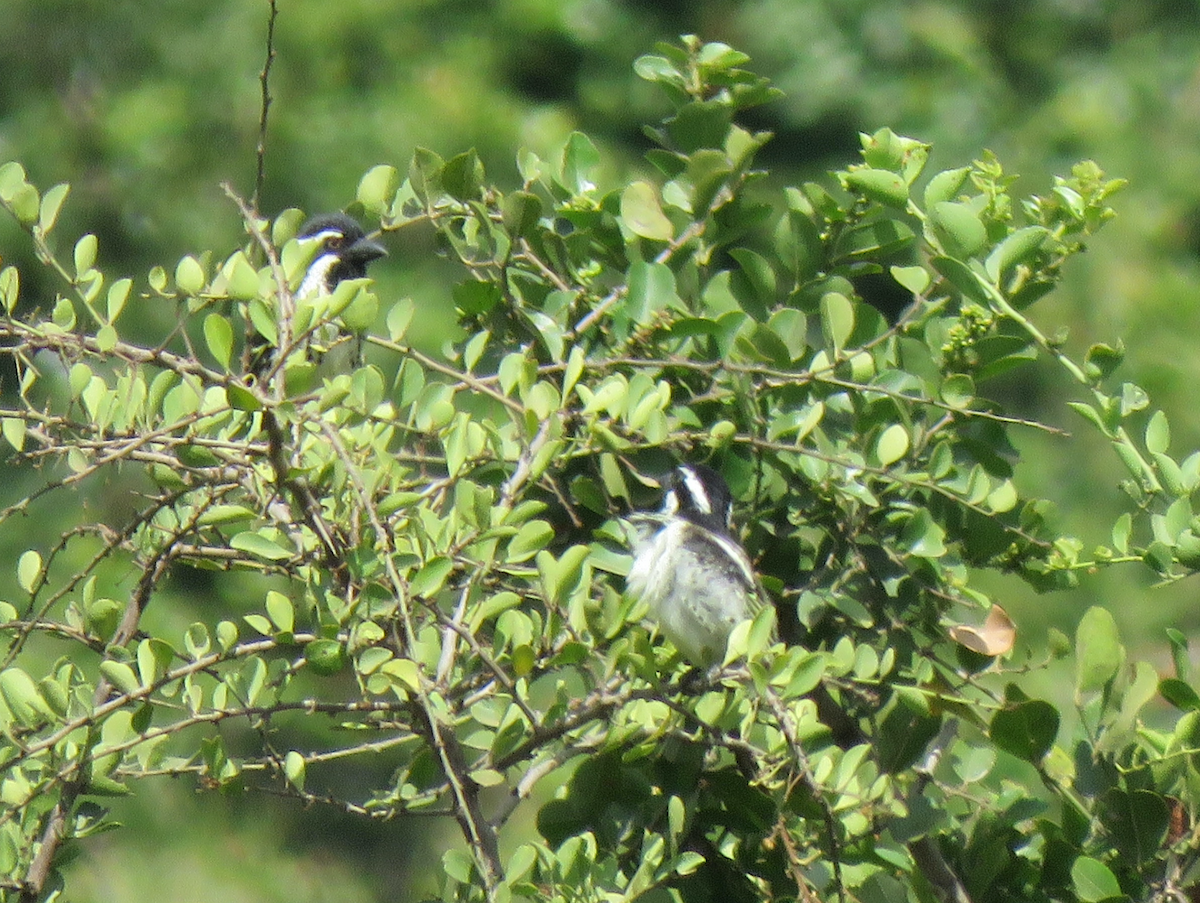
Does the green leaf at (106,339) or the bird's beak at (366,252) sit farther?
the bird's beak at (366,252)

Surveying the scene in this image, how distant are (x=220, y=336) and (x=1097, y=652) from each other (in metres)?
1.06

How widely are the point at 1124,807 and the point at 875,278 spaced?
754cm

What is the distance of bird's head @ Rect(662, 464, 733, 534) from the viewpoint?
2203mm

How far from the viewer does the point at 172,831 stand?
6.39 metres

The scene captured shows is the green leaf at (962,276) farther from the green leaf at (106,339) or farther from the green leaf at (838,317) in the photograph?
the green leaf at (106,339)

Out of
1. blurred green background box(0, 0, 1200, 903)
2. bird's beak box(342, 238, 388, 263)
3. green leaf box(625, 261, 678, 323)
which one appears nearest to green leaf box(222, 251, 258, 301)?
green leaf box(625, 261, 678, 323)

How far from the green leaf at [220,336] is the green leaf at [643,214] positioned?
65 cm

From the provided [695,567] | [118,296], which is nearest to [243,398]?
[118,296]

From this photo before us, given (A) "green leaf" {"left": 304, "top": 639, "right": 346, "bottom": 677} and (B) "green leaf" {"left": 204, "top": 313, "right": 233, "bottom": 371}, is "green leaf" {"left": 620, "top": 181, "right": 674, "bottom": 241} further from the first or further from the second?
(A) "green leaf" {"left": 304, "top": 639, "right": 346, "bottom": 677}

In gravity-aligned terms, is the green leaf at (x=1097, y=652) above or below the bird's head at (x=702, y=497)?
above

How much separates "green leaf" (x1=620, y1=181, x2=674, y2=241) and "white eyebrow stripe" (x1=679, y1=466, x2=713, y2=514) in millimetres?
327

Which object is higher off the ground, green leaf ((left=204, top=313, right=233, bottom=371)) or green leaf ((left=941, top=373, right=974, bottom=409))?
green leaf ((left=204, top=313, right=233, bottom=371))

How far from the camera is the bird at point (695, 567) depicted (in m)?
2.25

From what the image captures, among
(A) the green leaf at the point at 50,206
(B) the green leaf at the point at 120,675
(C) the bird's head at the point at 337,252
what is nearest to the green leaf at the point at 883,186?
(A) the green leaf at the point at 50,206
